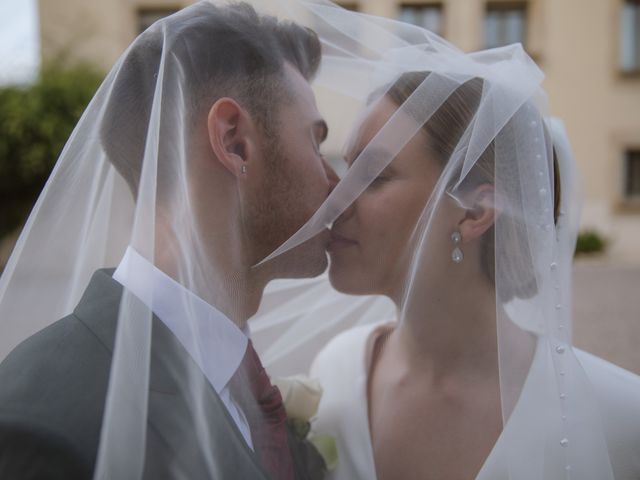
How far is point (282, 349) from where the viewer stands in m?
1.88

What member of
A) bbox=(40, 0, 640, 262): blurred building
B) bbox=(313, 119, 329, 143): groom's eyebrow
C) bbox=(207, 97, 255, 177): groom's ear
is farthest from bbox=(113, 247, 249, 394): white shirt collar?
bbox=(40, 0, 640, 262): blurred building

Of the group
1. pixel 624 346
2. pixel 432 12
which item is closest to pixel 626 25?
pixel 432 12

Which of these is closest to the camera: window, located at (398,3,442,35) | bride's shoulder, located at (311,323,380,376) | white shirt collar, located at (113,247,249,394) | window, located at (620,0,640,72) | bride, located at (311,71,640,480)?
white shirt collar, located at (113,247,249,394)

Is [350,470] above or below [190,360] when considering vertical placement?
below

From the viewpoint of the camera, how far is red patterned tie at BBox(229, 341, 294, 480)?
4.04 feet

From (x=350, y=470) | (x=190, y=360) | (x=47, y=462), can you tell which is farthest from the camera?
(x=350, y=470)

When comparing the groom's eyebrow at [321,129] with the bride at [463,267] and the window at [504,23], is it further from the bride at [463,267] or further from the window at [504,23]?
the window at [504,23]

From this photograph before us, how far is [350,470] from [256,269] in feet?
2.08

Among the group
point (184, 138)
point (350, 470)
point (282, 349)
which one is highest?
point (184, 138)

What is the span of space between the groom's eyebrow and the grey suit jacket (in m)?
0.60

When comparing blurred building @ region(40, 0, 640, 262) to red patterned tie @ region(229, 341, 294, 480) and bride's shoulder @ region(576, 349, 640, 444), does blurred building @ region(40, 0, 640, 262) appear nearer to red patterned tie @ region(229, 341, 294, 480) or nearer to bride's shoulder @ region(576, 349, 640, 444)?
bride's shoulder @ region(576, 349, 640, 444)

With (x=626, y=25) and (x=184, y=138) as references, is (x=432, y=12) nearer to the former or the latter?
(x=626, y=25)

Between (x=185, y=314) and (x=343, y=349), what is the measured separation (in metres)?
0.80

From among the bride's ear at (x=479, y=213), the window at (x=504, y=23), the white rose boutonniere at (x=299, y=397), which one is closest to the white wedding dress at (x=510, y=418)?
the white rose boutonniere at (x=299, y=397)
